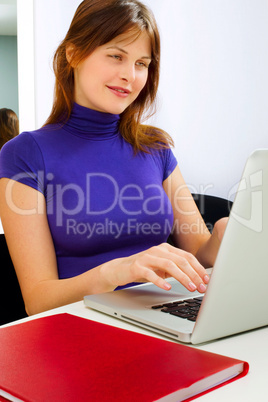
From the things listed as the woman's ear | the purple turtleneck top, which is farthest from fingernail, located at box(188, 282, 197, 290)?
the woman's ear

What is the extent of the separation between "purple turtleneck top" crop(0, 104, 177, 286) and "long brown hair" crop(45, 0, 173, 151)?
0.18ft

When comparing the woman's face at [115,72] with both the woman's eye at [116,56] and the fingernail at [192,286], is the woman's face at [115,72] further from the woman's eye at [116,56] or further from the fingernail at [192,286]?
the fingernail at [192,286]

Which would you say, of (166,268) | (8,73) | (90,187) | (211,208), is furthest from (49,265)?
(8,73)

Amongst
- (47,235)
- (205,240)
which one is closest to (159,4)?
→ (205,240)

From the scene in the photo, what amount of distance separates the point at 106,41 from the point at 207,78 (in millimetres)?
1176

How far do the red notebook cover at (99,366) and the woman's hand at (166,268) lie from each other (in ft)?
0.50

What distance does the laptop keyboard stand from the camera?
698mm

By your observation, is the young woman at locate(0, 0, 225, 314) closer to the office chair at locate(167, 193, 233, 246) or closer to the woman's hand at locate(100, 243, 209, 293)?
the woman's hand at locate(100, 243, 209, 293)

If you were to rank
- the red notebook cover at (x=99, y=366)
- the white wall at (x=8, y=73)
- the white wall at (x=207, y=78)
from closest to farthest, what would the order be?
1. the red notebook cover at (x=99, y=366)
2. the white wall at (x=207, y=78)
3. the white wall at (x=8, y=73)

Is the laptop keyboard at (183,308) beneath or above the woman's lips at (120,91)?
beneath

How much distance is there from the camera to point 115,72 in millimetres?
1294

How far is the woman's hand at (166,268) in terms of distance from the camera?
0.75 meters

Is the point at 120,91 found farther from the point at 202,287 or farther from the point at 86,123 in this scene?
the point at 202,287

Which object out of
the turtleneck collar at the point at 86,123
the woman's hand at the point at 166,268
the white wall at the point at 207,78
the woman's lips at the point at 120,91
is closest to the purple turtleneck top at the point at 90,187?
the turtleneck collar at the point at 86,123
